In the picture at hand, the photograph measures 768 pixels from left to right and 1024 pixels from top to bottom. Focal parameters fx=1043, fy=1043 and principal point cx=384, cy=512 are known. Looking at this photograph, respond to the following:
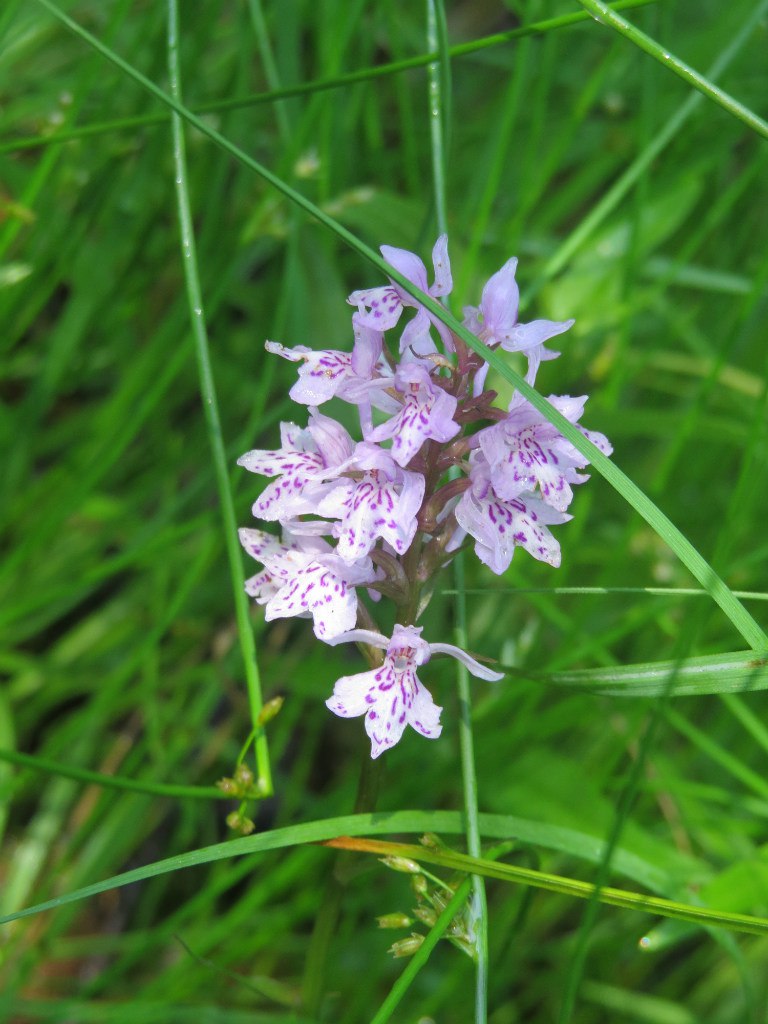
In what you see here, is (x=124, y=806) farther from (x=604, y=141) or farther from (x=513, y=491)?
(x=604, y=141)

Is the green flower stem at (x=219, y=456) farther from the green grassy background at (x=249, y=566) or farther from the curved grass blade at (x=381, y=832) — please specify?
the green grassy background at (x=249, y=566)

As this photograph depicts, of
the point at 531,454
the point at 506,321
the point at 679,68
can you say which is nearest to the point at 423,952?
the point at 531,454

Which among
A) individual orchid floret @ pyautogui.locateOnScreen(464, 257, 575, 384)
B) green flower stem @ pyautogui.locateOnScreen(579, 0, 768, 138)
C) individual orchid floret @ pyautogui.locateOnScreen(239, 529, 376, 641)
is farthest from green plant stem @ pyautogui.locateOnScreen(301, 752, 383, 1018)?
green flower stem @ pyautogui.locateOnScreen(579, 0, 768, 138)

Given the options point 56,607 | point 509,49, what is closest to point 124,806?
point 56,607

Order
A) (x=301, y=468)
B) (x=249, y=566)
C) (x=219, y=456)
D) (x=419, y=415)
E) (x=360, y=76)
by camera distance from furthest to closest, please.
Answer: (x=249, y=566) → (x=360, y=76) → (x=219, y=456) → (x=301, y=468) → (x=419, y=415)

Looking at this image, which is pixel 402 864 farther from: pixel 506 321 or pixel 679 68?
pixel 679 68

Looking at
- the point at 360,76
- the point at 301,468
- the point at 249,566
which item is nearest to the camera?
the point at 301,468

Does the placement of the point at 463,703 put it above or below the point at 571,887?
above
